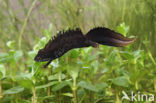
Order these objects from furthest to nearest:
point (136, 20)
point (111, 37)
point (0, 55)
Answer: point (136, 20)
point (0, 55)
point (111, 37)

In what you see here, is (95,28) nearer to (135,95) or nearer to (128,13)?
(135,95)

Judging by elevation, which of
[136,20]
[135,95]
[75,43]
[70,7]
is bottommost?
[135,95]

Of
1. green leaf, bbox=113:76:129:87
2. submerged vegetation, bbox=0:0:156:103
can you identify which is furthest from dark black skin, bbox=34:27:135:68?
green leaf, bbox=113:76:129:87

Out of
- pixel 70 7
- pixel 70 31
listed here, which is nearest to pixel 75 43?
pixel 70 31

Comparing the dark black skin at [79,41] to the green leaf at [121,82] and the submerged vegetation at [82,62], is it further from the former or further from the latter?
the green leaf at [121,82]

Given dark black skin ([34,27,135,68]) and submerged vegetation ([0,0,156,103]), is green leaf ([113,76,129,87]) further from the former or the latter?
dark black skin ([34,27,135,68])

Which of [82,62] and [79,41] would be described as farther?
[82,62]
